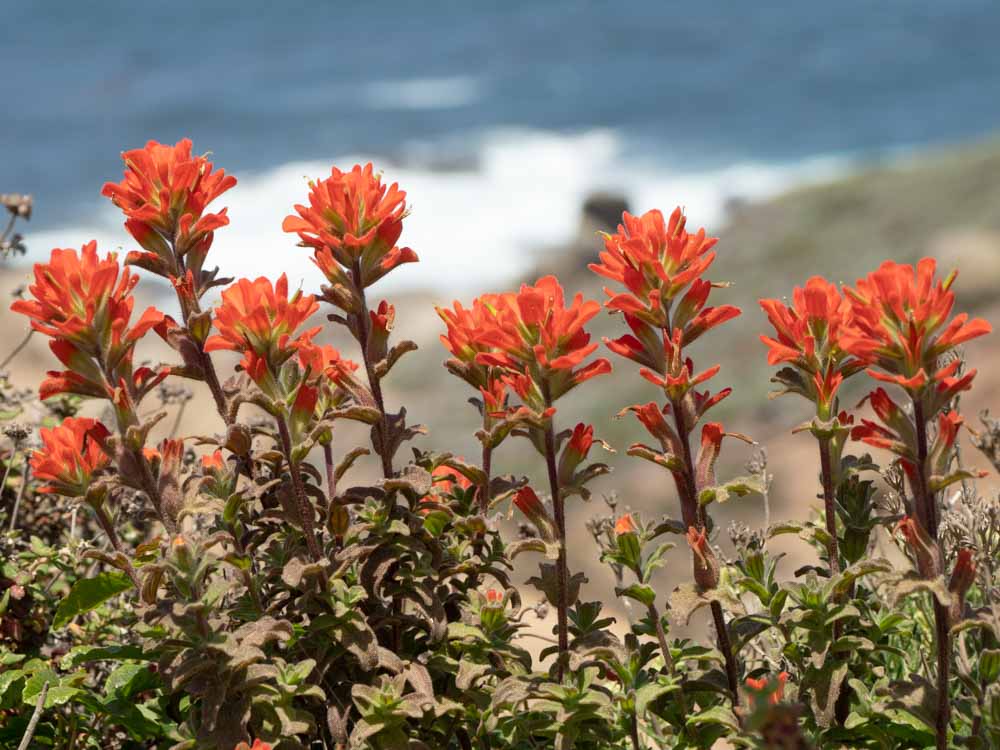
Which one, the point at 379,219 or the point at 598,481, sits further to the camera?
the point at 598,481

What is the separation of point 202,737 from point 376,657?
1.20ft

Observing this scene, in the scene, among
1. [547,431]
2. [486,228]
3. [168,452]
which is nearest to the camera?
[547,431]

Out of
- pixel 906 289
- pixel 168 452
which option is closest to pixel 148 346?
pixel 168 452

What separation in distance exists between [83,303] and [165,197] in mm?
286

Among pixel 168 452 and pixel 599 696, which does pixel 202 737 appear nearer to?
pixel 168 452

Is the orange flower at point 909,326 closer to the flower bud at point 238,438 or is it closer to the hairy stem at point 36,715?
the flower bud at point 238,438

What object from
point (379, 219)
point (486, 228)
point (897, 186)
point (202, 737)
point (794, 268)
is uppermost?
point (486, 228)

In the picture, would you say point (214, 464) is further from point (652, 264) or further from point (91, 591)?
point (652, 264)

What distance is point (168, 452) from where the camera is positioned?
7.93ft

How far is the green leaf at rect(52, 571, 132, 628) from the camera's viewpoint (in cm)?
262

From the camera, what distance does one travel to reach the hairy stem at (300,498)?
2225mm

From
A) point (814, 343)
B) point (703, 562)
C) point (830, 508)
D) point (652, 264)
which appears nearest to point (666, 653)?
point (703, 562)

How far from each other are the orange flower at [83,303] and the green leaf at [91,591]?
597 millimetres

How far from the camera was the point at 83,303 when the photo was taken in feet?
7.44
